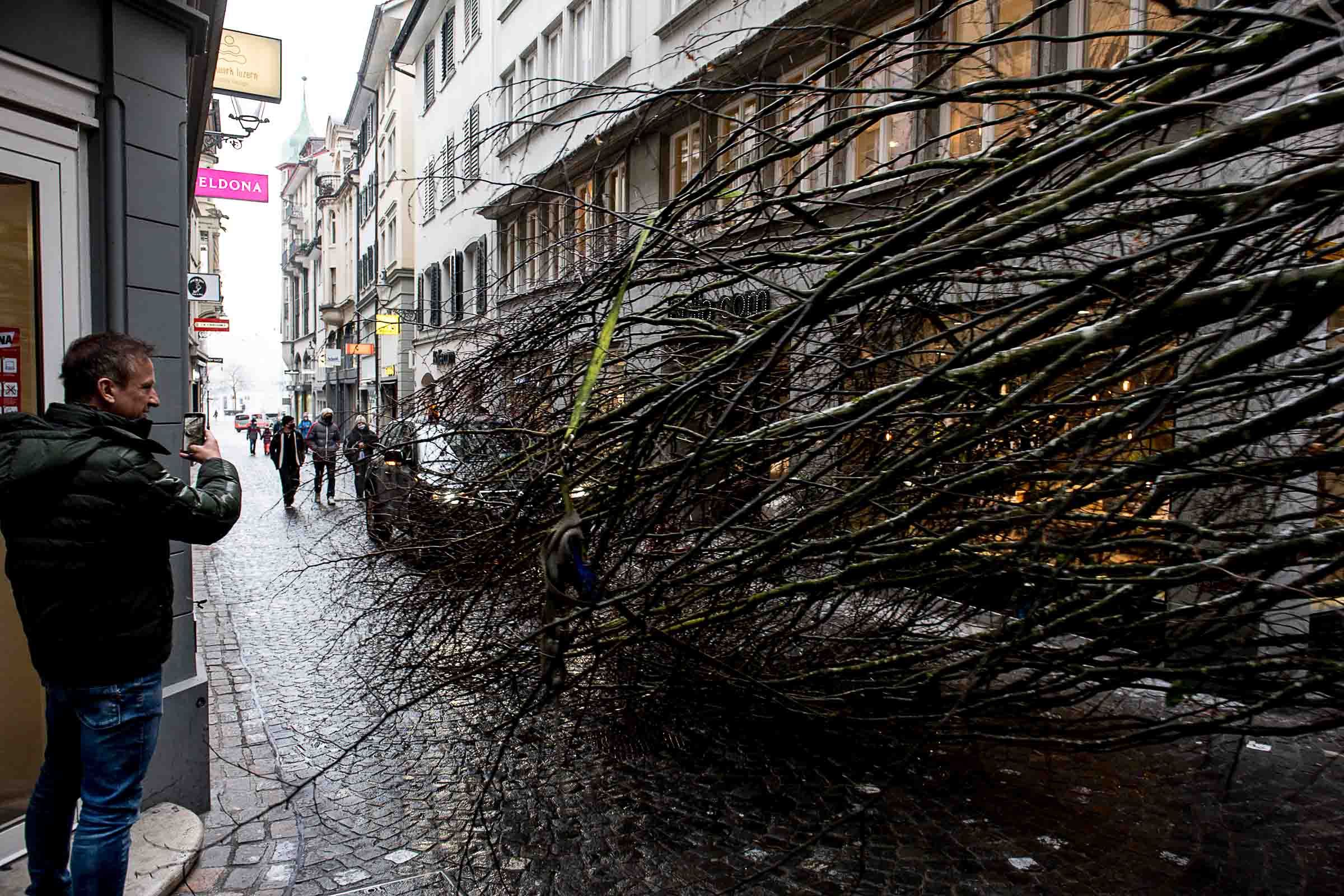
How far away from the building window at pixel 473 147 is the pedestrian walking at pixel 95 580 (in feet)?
5.34

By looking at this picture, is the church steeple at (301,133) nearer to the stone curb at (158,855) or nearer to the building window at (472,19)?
the building window at (472,19)

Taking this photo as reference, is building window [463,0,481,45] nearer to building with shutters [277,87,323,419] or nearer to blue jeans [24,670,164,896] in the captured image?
blue jeans [24,670,164,896]

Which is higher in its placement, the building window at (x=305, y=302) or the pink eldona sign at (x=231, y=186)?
the building window at (x=305, y=302)

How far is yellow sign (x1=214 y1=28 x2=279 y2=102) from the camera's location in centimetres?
1312

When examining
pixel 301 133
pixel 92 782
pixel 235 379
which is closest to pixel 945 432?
pixel 92 782

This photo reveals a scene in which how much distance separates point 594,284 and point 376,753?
9.50 feet

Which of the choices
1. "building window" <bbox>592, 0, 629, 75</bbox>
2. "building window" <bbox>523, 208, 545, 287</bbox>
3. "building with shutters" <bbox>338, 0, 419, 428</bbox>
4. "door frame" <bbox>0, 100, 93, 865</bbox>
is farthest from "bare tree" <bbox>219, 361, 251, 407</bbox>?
"door frame" <bbox>0, 100, 93, 865</bbox>

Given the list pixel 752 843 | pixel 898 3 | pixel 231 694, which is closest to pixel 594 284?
pixel 752 843

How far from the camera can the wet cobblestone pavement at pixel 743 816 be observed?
380 cm

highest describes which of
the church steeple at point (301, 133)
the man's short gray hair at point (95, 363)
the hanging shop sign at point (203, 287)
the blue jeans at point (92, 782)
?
the church steeple at point (301, 133)

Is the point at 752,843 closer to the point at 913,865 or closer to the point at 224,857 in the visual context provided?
the point at 913,865

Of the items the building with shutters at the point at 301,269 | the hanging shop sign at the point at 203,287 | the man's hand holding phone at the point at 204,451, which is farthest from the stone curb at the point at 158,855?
the building with shutters at the point at 301,269

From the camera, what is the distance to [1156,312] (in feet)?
7.34

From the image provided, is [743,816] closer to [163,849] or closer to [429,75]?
[163,849]
